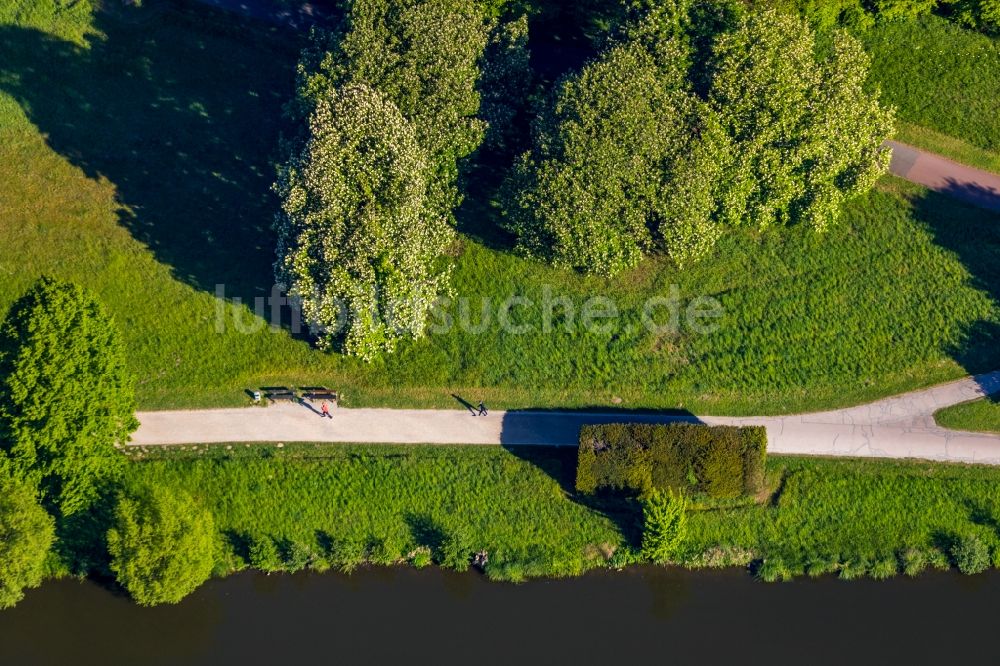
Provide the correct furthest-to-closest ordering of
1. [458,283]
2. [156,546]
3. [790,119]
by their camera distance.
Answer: [458,283]
[790,119]
[156,546]

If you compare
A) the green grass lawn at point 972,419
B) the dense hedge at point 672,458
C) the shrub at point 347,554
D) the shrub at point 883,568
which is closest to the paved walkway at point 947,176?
the green grass lawn at point 972,419

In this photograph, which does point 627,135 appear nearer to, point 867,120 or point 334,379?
point 867,120

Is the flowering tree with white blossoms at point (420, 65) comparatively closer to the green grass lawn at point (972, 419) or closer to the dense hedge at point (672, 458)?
the dense hedge at point (672, 458)

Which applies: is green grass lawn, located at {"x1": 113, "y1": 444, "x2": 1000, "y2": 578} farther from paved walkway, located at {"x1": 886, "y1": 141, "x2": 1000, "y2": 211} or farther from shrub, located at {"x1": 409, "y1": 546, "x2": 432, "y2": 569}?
paved walkway, located at {"x1": 886, "y1": 141, "x2": 1000, "y2": 211}

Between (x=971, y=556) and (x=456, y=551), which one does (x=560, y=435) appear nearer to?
(x=456, y=551)

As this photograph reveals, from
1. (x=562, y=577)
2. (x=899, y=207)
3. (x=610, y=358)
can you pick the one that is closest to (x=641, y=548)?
(x=562, y=577)

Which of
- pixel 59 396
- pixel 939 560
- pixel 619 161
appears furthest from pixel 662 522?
pixel 59 396
